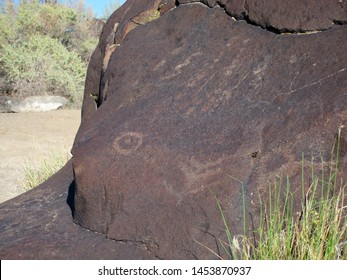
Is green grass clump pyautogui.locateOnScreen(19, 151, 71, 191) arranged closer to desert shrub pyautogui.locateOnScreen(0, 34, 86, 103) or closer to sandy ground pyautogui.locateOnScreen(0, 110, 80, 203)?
sandy ground pyautogui.locateOnScreen(0, 110, 80, 203)

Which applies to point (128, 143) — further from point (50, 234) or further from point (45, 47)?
point (45, 47)

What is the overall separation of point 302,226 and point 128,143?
4.07 feet

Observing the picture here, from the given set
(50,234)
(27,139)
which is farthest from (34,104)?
(50,234)

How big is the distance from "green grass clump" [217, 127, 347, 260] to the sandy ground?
4252 millimetres

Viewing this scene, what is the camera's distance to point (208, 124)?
3414mm

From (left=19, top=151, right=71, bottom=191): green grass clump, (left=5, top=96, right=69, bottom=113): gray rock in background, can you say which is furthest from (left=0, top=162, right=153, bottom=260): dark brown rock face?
(left=5, top=96, right=69, bottom=113): gray rock in background

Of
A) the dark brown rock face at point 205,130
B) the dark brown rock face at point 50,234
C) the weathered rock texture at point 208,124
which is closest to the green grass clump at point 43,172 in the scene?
the dark brown rock face at point 50,234

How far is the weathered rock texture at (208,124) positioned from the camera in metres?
3.03

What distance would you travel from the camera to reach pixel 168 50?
424cm

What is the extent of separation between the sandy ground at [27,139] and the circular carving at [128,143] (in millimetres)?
3361

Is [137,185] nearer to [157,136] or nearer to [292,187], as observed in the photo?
[157,136]

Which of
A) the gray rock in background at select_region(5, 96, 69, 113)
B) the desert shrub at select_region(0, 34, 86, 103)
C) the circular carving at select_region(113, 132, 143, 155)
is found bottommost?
the gray rock in background at select_region(5, 96, 69, 113)

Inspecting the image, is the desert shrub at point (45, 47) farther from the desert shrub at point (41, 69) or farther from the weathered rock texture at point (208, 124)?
the weathered rock texture at point (208, 124)

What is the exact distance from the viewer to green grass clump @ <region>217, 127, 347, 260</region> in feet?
8.63
